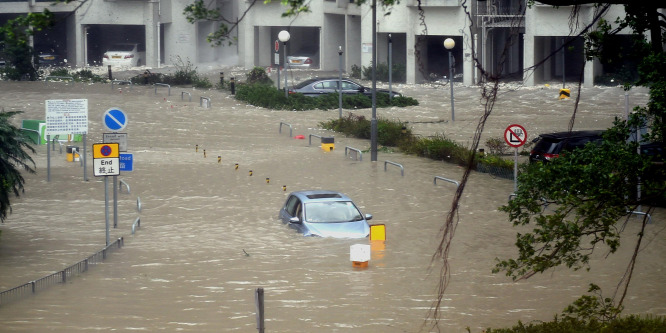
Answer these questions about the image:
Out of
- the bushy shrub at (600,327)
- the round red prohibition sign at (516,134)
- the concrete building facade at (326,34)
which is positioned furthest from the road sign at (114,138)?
the concrete building facade at (326,34)

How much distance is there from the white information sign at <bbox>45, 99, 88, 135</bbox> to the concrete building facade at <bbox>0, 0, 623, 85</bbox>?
25.5 meters

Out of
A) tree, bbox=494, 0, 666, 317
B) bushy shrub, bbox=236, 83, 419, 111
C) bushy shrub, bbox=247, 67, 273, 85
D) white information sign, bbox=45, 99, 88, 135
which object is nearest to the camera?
tree, bbox=494, 0, 666, 317

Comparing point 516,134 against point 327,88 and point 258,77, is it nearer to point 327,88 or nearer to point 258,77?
point 327,88

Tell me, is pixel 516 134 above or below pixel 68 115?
below

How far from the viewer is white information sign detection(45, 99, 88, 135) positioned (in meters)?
21.3

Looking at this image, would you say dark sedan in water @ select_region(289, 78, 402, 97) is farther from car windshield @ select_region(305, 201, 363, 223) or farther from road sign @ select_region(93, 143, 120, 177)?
road sign @ select_region(93, 143, 120, 177)

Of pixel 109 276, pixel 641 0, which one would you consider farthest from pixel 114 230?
pixel 641 0

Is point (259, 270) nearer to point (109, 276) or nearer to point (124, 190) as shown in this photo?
point (109, 276)

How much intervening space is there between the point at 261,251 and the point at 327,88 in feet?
82.0

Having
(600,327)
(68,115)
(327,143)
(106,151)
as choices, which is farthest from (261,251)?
(327,143)

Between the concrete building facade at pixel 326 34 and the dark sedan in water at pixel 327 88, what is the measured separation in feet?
22.6

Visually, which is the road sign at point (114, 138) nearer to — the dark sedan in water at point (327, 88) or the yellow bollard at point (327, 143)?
the yellow bollard at point (327, 143)

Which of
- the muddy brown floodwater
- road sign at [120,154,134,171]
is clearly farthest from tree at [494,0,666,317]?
road sign at [120,154,134,171]

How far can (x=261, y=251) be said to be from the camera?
16.2m
